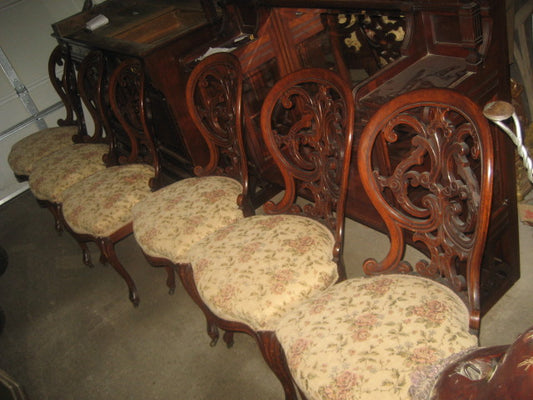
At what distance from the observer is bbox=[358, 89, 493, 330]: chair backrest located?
1096mm

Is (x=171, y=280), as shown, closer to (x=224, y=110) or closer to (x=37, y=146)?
(x=224, y=110)

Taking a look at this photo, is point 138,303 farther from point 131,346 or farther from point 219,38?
point 219,38

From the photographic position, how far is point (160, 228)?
6.28 feet

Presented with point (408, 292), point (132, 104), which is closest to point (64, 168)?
point (132, 104)

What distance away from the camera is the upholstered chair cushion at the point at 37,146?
295 cm

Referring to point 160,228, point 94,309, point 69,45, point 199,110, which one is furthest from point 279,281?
point 69,45

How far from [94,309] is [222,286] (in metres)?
1.23

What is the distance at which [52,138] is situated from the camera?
3.02 meters

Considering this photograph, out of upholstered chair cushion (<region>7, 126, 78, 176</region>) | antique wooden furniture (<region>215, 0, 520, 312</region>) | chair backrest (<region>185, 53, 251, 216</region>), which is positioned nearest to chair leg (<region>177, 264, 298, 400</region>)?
chair backrest (<region>185, 53, 251, 216</region>)

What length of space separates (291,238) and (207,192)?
0.52m

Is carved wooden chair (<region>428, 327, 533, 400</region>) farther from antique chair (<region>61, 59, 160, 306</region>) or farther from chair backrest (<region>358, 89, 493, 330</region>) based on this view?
antique chair (<region>61, 59, 160, 306</region>)

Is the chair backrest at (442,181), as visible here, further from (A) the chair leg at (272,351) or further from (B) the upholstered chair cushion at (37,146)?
(B) the upholstered chair cushion at (37,146)

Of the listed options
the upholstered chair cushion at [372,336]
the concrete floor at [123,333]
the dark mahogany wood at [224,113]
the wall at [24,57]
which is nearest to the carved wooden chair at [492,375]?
the upholstered chair cushion at [372,336]

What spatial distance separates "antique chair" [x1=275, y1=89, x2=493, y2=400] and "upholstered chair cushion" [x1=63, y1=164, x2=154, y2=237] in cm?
111
